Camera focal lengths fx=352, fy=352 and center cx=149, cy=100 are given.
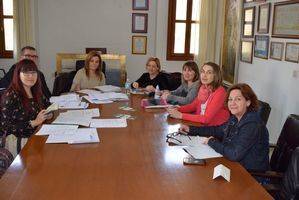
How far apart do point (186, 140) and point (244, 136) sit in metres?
0.39

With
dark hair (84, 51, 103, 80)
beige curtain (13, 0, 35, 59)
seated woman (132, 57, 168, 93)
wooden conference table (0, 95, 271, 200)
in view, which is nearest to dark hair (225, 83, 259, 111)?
wooden conference table (0, 95, 271, 200)

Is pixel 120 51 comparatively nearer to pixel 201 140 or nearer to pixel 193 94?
pixel 193 94

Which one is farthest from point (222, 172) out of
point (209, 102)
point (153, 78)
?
point (153, 78)

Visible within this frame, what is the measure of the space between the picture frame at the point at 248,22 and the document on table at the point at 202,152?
9.53 feet

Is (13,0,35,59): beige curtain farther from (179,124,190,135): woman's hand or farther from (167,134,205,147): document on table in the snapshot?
(167,134,205,147): document on table

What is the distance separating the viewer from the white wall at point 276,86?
11.8ft

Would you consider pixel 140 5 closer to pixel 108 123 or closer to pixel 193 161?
pixel 108 123

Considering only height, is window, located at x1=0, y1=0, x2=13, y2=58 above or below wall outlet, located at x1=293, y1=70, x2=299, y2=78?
above

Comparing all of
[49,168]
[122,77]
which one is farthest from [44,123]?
[122,77]

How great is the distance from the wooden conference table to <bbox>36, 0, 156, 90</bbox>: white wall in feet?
13.5

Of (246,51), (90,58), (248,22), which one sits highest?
(248,22)

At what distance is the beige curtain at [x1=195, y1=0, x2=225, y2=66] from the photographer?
5789 mm

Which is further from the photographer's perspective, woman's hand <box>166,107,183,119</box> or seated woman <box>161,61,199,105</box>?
seated woman <box>161,61,199,105</box>

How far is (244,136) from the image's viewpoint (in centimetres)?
204
